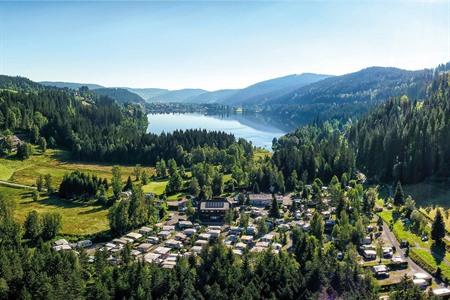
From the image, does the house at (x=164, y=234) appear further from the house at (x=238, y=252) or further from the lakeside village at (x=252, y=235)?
the house at (x=238, y=252)

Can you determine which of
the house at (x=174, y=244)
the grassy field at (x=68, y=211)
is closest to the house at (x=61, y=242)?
the grassy field at (x=68, y=211)

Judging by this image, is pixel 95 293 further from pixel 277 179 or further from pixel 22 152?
pixel 22 152

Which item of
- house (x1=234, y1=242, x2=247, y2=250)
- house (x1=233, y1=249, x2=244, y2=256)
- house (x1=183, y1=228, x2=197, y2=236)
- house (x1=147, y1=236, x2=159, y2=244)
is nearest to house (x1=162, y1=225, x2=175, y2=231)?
house (x1=183, y1=228, x2=197, y2=236)

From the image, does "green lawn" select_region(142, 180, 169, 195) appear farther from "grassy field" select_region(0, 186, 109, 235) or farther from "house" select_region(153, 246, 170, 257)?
"house" select_region(153, 246, 170, 257)

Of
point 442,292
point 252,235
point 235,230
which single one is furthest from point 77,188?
point 442,292

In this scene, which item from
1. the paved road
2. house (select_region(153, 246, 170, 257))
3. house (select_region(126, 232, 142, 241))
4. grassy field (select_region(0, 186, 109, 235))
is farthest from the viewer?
grassy field (select_region(0, 186, 109, 235))

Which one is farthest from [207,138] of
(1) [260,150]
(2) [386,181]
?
(2) [386,181]
